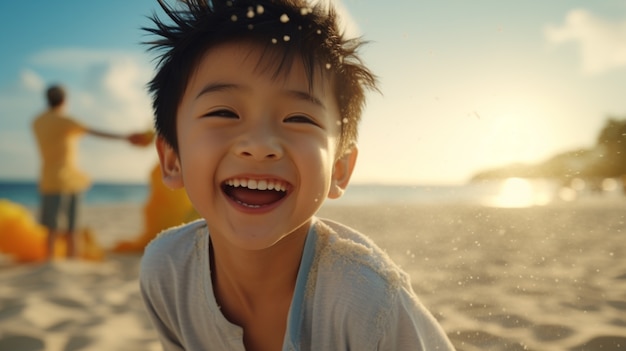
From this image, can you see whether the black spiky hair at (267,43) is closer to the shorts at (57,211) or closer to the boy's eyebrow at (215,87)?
the boy's eyebrow at (215,87)

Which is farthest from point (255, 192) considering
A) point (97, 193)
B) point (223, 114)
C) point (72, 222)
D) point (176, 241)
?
point (97, 193)

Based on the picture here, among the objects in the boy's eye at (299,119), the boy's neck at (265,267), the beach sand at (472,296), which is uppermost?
the boy's eye at (299,119)

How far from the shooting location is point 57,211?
4844 millimetres

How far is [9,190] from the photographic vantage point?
2717 cm

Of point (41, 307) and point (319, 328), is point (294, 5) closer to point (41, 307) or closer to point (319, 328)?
point (319, 328)

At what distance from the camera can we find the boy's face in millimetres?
1440

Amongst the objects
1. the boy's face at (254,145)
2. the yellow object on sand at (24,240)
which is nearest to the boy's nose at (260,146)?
the boy's face at (254,145)

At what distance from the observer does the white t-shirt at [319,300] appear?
60.9 inches

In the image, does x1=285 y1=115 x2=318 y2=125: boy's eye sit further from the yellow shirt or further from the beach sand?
the yellow shirt

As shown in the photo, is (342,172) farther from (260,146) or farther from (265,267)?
(260,146)

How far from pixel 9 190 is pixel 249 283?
29.7 m

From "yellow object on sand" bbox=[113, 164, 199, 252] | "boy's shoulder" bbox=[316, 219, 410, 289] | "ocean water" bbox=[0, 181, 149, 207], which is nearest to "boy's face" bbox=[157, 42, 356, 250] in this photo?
"boy's shoulder" bbox=[316, 219, 410, 289]

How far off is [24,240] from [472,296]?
390 cm

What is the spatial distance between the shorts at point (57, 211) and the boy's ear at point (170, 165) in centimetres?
342
